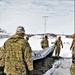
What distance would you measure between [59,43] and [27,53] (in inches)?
494

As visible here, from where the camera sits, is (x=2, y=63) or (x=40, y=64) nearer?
(x=2, y=63)

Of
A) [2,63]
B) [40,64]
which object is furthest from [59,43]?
[2,63]

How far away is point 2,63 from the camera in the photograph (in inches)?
171

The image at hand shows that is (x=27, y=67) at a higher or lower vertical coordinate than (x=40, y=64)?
higher

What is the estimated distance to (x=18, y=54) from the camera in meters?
4.21

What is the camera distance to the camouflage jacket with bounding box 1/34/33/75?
412cm

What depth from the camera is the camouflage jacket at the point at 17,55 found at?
13.5ft

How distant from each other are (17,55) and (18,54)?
27mm

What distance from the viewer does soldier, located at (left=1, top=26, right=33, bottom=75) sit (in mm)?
4121

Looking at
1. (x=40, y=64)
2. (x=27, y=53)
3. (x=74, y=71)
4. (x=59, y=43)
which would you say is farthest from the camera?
(x=59, y=43)

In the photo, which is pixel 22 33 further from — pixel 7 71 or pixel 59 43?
pixel 59 43

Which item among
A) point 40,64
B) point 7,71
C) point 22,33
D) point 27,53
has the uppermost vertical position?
point 22,33

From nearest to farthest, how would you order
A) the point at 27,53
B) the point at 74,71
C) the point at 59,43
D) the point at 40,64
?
the point at 27,53 < the point at 74,71 < the point at 40,64 < the point at 59,43

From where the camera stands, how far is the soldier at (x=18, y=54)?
412 centimetres
